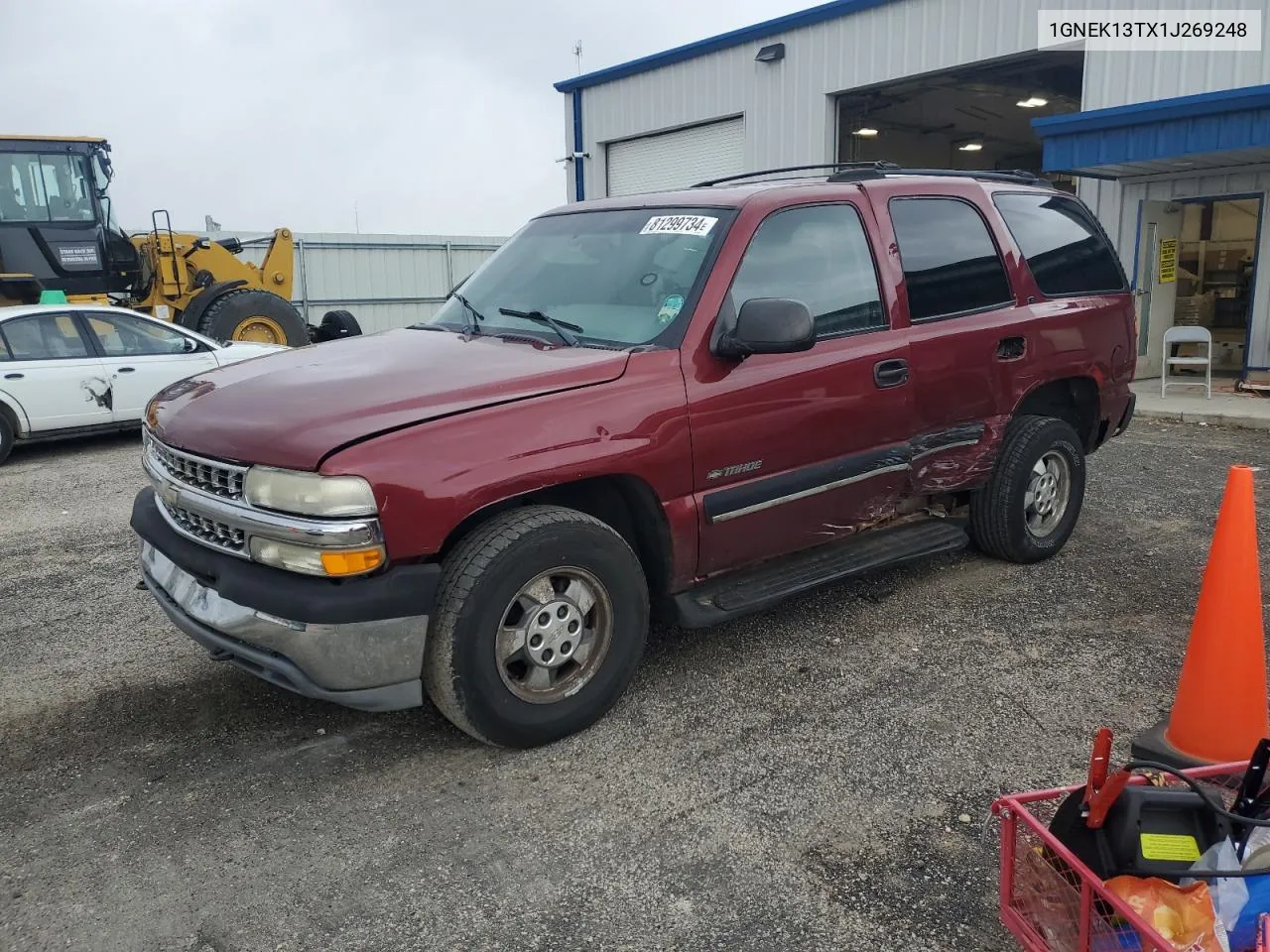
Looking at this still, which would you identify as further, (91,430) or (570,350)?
(91,430)

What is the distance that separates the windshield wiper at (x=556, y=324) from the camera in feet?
12.1

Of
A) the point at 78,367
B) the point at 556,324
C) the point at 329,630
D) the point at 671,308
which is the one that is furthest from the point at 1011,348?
the point at 78,367

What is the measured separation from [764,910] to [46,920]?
1.89 m

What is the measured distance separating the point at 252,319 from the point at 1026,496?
1092cm

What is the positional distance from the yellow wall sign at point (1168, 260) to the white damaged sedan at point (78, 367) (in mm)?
10859

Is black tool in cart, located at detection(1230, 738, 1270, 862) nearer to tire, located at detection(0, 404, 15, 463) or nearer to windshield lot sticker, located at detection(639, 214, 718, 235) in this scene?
windshield lot sticker, located at detection(639, 214, 718, 235)

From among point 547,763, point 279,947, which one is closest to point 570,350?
point 547,763

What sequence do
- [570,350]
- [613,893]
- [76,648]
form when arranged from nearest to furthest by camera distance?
[613,893] → [570,350] → [76,648]

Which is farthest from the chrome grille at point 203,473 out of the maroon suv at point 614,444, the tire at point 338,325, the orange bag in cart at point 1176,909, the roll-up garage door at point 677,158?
the roll-up garage door at point 677,158

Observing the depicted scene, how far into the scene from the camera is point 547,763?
3291mm

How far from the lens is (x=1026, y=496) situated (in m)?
4.98

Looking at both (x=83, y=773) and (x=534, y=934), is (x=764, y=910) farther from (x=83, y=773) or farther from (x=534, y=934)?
(x=83, y=773)

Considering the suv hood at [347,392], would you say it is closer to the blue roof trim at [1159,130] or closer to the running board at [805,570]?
the running board at [805,570]

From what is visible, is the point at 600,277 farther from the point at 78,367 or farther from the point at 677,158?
the point at 677,158
